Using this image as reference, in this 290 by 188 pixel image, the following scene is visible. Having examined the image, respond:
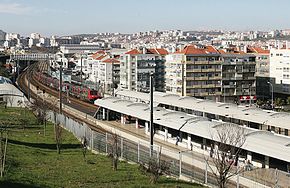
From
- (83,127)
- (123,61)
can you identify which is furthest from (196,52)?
(83,127)

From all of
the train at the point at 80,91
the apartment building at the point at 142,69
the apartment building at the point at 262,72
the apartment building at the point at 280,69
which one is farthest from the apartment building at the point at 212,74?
the train at the point at 80,91

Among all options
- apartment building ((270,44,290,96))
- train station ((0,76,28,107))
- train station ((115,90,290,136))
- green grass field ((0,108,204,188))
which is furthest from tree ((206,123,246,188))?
apartment building ((270,44,290,96))

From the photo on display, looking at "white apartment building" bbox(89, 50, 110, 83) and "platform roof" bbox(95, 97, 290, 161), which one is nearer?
"platform roof" bbox(95, 97, 290, 161)

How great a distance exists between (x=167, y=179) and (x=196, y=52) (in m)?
39.6

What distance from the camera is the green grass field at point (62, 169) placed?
14.0 m

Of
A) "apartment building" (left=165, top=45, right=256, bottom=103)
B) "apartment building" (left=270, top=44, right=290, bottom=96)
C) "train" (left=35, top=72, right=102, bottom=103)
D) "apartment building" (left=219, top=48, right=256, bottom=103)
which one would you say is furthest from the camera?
"apartment building" (left=270, top=44, right=290, bottom=96)

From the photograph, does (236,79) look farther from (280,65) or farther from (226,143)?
(226,143)

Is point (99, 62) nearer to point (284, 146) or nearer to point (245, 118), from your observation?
point (245, 118)

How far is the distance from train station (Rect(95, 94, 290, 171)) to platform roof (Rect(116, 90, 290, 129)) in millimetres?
1513

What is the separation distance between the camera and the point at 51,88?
68375mm

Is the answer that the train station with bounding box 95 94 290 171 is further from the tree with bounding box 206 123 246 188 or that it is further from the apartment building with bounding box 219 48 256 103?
the apartment building with bounding box 219 48 256 103

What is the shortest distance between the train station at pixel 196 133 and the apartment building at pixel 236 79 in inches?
755

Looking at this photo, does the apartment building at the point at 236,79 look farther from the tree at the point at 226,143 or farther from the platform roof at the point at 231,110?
the tree at the point at 226,143

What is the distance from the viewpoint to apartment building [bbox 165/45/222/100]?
53.3m
